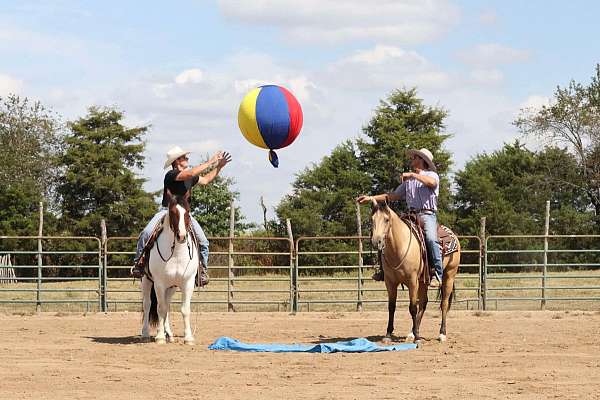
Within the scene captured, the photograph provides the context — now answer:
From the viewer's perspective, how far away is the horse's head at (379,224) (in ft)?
32.1

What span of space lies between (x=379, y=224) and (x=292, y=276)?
727 cm

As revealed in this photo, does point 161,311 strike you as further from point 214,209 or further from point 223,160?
point 214,209

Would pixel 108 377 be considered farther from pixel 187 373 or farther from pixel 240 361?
pixel 240 361

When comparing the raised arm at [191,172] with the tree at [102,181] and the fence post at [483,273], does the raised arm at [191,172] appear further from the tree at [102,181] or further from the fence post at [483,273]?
the tree at [102,181]

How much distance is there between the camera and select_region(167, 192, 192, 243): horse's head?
9781 mm

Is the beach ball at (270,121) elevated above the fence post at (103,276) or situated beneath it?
elevated above

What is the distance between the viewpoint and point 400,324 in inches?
532

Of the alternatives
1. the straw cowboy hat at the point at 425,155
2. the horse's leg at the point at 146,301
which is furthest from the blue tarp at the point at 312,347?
the straw cowboy hat at the point at 425,155

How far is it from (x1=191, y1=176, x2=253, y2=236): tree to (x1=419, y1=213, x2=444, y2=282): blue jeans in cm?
2873

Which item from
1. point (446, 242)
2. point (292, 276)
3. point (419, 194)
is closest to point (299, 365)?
point (419, 194)

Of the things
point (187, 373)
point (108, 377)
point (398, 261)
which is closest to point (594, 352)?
point (398, 261)

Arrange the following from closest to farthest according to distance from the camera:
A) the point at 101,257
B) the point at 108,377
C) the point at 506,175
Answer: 1. the point at 108,377
2. the point at 101,257
3. the point at 506,175

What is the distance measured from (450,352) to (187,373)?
2.92 m

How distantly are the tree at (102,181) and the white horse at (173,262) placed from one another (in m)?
27.1
